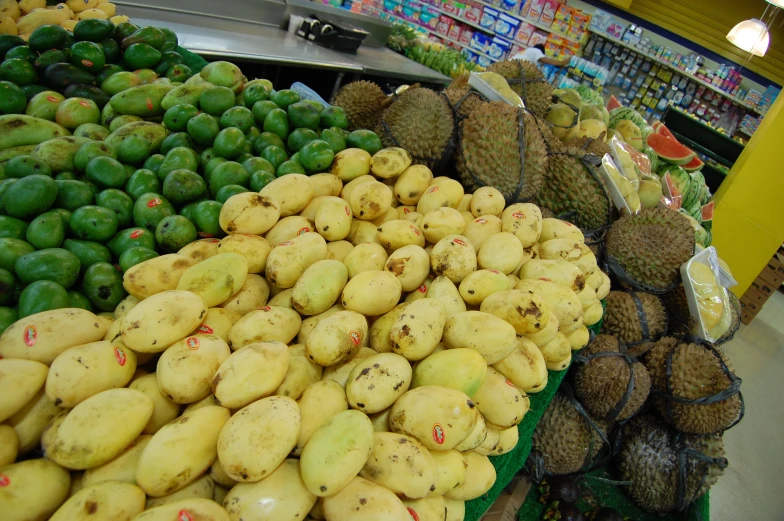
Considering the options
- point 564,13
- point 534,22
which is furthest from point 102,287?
point 564,13

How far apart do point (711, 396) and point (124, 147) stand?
8.96 ft

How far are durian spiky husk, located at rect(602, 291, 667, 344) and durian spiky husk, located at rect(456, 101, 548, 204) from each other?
752mm

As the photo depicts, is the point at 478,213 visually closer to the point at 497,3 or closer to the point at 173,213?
the point at 173,213

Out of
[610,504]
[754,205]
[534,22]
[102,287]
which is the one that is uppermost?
[534,22]

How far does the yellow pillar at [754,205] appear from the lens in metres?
4.81

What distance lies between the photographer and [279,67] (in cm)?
414

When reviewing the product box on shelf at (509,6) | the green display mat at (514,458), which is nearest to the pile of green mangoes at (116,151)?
the green display mat at (514,458)

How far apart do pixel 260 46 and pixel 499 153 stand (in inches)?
125

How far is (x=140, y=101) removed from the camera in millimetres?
1919

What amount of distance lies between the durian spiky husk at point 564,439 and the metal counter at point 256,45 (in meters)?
3.59

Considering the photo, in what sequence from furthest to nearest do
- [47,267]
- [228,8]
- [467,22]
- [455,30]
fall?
[455,30] → [467,22] → [228,8] → [47,267]

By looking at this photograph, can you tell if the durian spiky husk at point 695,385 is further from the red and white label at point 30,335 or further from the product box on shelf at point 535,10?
the product box on shelf at point 535,10

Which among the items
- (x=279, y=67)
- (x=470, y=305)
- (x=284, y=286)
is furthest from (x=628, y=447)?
(x=279, y=67)

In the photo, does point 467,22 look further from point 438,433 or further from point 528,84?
point 438,433
